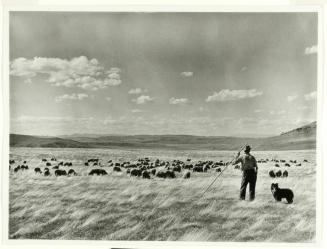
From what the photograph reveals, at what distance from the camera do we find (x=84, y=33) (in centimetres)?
349

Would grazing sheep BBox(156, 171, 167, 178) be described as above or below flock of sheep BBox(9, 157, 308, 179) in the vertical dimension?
below

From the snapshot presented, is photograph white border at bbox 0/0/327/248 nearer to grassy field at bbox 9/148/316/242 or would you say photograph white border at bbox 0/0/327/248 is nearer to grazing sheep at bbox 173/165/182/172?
grassy field at bbox 9/148/316/242

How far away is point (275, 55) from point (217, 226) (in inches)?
53.1

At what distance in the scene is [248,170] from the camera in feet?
11.3

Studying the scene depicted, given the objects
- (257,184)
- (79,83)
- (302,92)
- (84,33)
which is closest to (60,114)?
(79,83)

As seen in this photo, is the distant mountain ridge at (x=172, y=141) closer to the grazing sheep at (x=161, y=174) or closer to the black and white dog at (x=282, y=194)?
the grazing sheep at (x=161, y=174)

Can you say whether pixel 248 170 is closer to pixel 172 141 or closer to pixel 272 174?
pixel 272 174

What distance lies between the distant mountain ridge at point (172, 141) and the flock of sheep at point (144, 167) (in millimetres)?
110

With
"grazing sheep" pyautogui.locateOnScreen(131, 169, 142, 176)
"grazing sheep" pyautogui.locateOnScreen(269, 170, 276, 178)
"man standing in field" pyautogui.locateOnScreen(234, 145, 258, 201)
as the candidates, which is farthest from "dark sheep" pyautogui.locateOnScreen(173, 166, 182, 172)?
"grazing sheep" pyautogui.locateOnScreen(269, 170, 276, 178)

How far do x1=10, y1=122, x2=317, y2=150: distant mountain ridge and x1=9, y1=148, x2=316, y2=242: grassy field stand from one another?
47mm

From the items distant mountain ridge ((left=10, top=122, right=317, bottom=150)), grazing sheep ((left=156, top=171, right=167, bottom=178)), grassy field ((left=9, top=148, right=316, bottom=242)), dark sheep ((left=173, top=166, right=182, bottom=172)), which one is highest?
distant mountain ridge ((left=10, top=122, right=317, bottom=150))

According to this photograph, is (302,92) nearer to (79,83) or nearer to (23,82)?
(79,83)

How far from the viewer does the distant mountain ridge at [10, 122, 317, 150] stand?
3.41 meters
